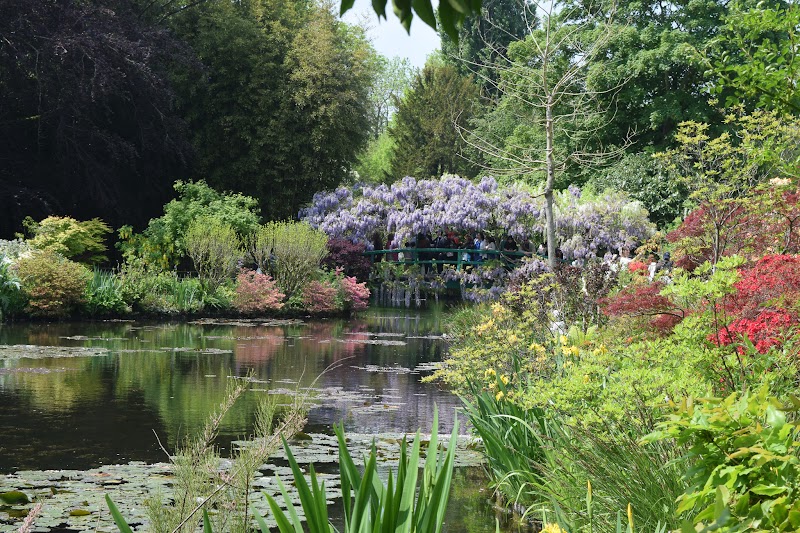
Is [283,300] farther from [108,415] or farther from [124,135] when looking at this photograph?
[108,415]

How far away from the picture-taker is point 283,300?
22141 mm

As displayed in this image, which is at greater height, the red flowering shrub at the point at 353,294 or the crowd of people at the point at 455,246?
the crowd of people at the point at 455,246

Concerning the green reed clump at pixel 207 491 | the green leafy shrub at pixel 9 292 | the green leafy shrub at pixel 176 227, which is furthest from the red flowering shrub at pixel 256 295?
the green reed clump at pixel 207 491

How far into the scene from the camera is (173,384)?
1062 centimetres

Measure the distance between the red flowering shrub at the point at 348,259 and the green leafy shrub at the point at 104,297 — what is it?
8655 mm

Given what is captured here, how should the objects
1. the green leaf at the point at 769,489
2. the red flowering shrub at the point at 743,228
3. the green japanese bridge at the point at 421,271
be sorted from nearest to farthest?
the green leaf at the point at 769,489, the red flowering shrub at the point at 743,228, the green japanese bridge at the point at 421,271

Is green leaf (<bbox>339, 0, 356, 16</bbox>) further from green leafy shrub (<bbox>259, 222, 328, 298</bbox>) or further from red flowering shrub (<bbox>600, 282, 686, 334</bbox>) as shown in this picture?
green leafy shrub (<bbox>259, 222, 328, 298</bbox>)

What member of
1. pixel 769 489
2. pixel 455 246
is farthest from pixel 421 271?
pixel 769 489

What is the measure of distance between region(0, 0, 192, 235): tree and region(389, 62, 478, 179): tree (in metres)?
14.5

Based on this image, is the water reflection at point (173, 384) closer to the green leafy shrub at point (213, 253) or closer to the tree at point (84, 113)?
the green leafy shrub at point (213, 253)

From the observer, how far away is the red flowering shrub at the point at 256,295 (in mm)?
20672

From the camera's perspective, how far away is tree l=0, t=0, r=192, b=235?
22.7m

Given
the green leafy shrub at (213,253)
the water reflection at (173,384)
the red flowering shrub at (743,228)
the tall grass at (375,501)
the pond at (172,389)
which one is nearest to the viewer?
the tall grass at (375,501)

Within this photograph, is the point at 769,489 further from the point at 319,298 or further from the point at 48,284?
the point at 319,298
